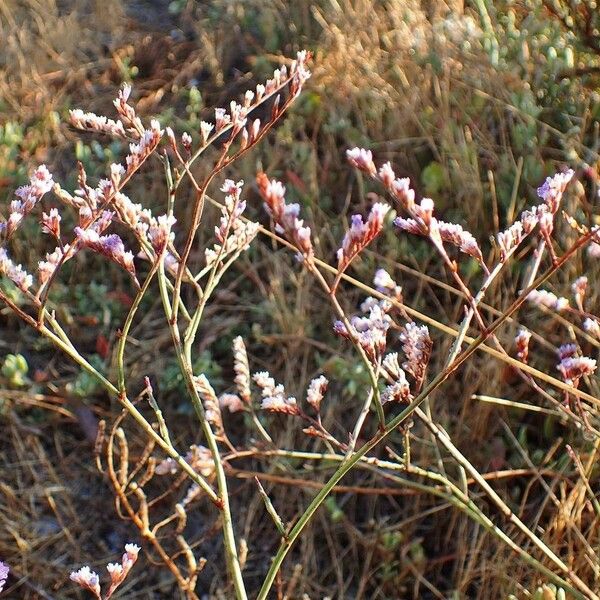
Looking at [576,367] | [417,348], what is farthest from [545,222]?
[576,367]

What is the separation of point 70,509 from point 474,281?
1378mm

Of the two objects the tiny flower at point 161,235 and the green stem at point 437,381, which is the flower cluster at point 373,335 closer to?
the green stem at point 437,381

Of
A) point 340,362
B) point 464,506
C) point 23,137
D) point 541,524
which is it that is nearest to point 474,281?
point 340,362

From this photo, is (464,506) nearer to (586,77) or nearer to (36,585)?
(36,585)

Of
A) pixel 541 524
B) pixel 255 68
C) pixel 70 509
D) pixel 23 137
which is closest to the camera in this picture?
pixel 541 524

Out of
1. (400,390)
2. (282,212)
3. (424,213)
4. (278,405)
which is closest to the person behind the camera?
(282,212)

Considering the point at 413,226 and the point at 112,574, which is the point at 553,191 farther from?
the point at 112,574

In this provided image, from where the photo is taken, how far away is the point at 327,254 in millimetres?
2889

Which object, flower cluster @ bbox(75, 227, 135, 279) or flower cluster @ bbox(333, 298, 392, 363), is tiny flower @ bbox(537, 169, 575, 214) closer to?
flower cluster @ bbox(333, 298, 392, 363)

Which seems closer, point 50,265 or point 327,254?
point 50,265

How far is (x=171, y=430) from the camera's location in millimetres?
2631

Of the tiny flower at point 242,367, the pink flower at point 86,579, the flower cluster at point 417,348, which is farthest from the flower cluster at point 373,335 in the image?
the pink flower at point 86,579

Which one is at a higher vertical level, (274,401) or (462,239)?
(462,239)

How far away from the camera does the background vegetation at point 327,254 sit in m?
2.25
